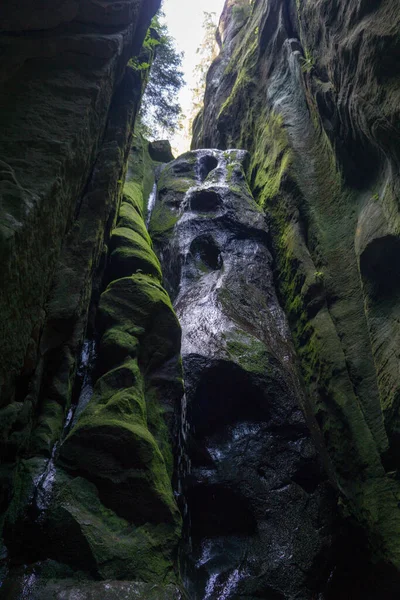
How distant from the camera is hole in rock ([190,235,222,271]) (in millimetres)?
11016

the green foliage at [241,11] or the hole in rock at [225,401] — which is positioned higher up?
the green foliage at [241,11]

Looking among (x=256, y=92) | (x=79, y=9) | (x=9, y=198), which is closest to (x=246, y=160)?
(x=256, y=92)

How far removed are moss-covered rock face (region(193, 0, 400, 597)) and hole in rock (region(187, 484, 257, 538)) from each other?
1633 millimetres

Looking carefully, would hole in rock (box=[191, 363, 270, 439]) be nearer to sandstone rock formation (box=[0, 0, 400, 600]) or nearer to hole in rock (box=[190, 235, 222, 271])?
sandstone rock formation (box=[0, 0, 400, 600])

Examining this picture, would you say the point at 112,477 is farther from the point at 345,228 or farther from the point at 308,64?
the point at 308,64

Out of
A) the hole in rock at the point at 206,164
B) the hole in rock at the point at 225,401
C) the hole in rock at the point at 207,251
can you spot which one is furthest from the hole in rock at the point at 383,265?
the hole in rock at the point at 206,164

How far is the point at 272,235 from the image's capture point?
11.3 meters

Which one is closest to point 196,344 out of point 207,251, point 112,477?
point 112,477

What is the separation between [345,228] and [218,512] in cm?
583

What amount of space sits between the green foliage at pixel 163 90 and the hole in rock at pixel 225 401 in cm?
1548

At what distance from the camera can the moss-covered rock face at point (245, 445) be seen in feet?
20.0

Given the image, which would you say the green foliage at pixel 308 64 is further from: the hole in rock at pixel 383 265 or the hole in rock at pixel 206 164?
the hole in rock at pixel 206 164

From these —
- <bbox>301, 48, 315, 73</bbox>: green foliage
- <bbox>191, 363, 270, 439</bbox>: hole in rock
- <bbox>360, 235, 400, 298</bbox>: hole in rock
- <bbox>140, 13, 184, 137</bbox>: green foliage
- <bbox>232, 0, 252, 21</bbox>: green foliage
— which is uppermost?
<bbox>232, 0, 252, 21</bbox>: green foliage

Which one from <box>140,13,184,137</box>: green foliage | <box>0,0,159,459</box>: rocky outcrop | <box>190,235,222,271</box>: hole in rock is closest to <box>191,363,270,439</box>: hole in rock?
<box>0,0,159,459</box>: rocky outcrop
